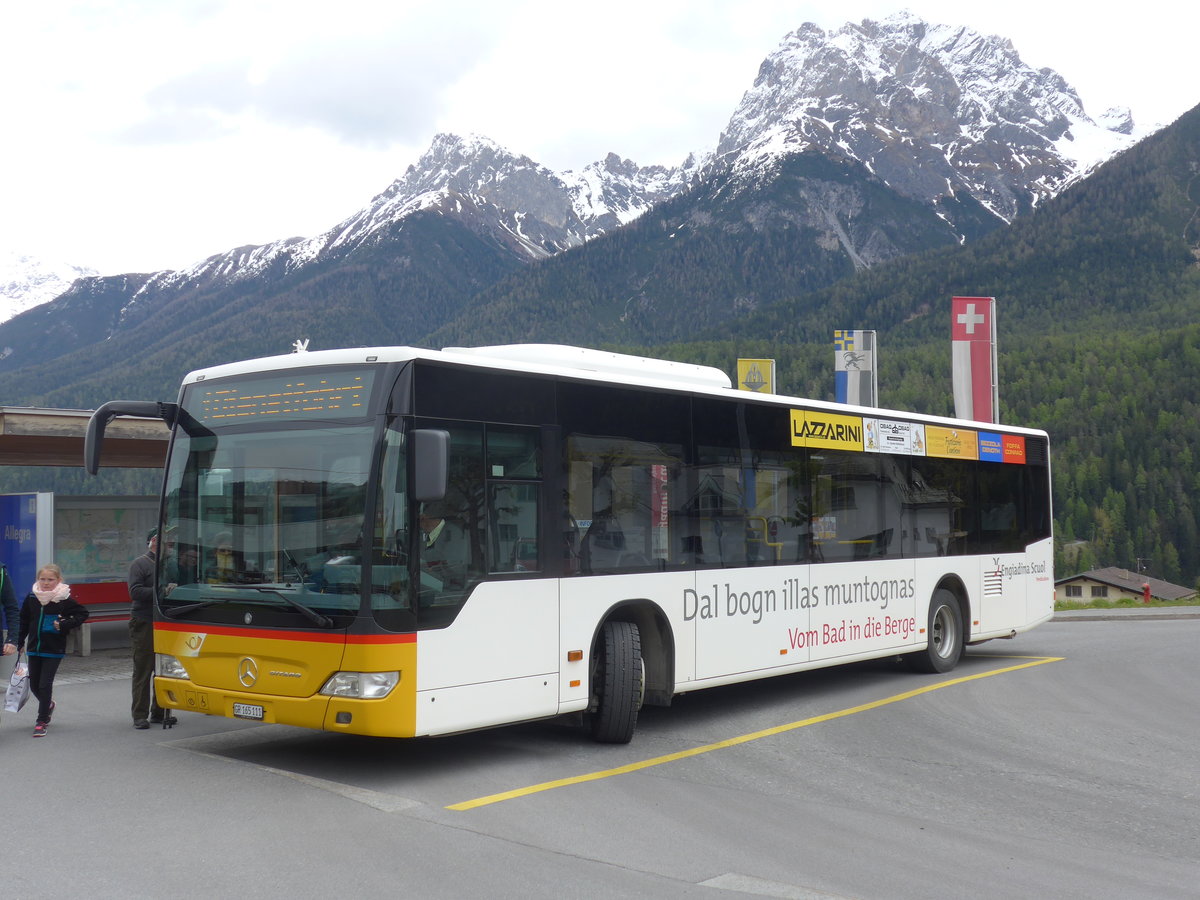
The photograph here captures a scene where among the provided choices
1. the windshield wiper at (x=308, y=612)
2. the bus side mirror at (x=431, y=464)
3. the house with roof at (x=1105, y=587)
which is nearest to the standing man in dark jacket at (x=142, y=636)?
the windshield wiper at (x=308, y=612)

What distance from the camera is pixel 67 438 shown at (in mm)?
17016

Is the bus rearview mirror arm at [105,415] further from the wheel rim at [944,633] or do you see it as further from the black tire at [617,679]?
the wheel rim at [944,633]

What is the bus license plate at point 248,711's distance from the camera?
839cm

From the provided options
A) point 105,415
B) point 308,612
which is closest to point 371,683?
point 308,612

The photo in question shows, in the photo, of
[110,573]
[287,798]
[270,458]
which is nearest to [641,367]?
[270,458]

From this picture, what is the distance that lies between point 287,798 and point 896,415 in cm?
801

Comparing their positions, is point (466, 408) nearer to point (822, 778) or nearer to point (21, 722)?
point (822, 778)

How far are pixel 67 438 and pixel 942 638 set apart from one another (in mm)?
→ 11714

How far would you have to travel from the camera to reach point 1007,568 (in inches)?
608

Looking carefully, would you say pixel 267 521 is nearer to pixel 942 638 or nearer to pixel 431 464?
pixel 431 464

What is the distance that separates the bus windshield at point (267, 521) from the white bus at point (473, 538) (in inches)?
0.7

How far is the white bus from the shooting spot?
8023 mm

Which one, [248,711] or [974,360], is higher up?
[974,360]

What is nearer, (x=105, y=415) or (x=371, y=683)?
(x=371, y=683)
